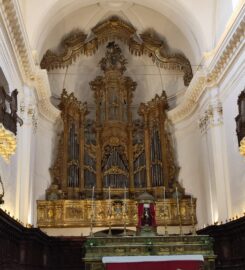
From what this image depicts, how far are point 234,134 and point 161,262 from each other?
576 centimetres

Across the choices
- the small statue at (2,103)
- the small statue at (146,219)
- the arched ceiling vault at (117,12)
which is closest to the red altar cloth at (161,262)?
the small statue at (146,219)

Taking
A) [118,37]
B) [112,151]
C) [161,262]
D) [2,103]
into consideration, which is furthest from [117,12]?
[161,262]

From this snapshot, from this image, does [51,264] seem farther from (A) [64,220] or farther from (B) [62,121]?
(B) [62,121]

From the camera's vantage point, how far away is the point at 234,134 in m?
13.3

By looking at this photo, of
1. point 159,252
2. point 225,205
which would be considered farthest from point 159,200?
point 159,252

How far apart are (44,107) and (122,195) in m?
4.46

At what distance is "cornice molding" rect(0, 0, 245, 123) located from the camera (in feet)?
38.1

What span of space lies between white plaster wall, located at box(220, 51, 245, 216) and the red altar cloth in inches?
158

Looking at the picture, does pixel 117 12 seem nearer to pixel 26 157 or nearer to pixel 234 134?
pixel 26 157

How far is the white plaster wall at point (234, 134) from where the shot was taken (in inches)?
492

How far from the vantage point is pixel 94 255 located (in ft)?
29.1

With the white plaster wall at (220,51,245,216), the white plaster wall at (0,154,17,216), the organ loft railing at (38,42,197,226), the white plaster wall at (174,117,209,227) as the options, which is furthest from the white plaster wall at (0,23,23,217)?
the white plaster wall at (174,117,209,227)

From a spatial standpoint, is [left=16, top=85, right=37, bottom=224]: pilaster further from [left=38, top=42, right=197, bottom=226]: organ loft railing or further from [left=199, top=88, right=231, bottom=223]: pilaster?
[left=199, top=88, right=231, bottom=223]: pilaster

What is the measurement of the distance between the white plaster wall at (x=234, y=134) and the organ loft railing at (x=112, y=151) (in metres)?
3.21
